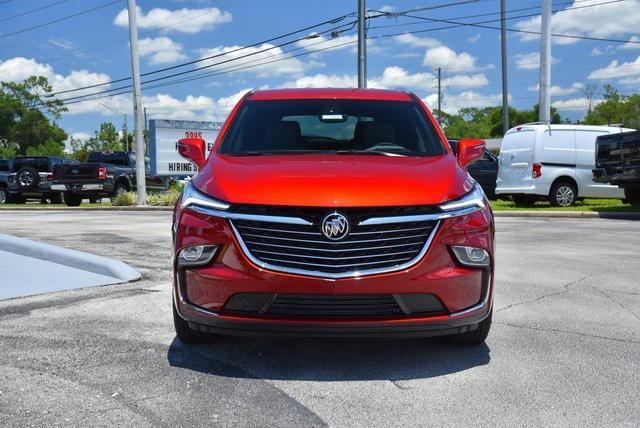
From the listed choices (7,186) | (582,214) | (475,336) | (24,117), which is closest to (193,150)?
(475,336)

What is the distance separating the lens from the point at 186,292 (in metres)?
3.65

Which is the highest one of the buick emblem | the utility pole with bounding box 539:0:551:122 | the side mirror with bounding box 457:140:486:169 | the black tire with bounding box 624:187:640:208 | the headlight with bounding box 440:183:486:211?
the utility pole with bounding box 539:0:551:122

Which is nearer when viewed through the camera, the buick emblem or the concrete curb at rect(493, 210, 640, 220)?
the buick emblem

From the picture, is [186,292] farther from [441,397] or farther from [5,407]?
[441,397]

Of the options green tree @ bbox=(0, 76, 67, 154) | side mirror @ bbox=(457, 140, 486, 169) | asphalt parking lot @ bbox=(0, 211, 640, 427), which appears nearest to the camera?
asphalt parking lot @ bbox=(0, 211, 640, 427)

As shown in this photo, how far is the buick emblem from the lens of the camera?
11.1 feet

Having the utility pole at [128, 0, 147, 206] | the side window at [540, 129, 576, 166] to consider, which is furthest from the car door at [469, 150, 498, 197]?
the utility pole at [128, 0, 147, 206]

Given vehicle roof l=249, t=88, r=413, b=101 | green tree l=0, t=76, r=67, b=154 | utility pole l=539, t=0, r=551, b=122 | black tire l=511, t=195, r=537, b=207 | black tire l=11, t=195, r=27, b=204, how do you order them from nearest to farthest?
1. vehicle roof l=249, t=88, r=413, b=101
2. black tire l=511, t=195, r=537, b=207
3. utility pole l=539, t=0, r=551, b=122
4. black tire l=11, t=195, r=27, b=204
5. green tree l=0, t=76, r=67, b=154

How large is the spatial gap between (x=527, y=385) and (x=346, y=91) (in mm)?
2879

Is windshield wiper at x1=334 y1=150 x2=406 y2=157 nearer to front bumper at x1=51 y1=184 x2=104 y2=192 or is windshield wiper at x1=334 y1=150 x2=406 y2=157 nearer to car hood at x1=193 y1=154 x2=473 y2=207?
car hood at x1=193 y1=154 x2=473 y2=207

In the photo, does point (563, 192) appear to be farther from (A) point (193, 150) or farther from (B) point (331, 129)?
(A) point (193, 150)

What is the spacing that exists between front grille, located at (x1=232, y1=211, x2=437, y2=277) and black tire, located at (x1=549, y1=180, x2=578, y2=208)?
14.4 metres

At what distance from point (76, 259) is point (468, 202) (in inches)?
191

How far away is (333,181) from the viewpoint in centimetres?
360
